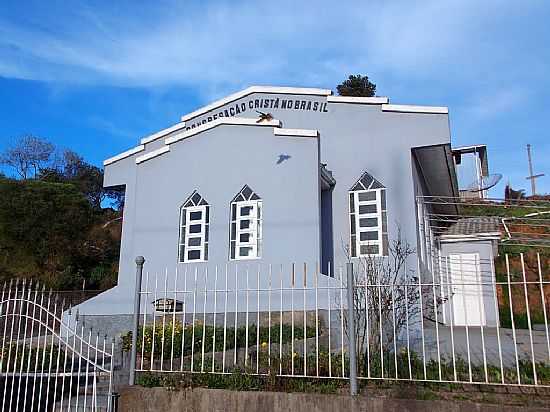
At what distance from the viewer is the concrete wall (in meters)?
5.24

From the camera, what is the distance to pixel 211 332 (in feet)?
27.3

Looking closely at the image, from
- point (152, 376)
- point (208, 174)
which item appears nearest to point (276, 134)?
point (208, 174)

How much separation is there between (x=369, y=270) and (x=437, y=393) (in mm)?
2867

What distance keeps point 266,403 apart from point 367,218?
24.8 feet

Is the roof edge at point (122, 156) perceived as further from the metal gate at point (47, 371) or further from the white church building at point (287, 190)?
the metal gate at point (47, 371)

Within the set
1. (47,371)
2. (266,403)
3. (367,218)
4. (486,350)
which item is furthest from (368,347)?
(367,218)

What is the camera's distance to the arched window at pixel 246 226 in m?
11.9

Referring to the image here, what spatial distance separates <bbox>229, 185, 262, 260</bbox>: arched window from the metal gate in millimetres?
4825

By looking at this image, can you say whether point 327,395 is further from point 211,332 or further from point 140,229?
point 140,229

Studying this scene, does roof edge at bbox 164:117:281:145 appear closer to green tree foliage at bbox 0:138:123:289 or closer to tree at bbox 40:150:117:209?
green tree foliage at bbox 0:138:123:289

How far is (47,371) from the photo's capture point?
23.4ft

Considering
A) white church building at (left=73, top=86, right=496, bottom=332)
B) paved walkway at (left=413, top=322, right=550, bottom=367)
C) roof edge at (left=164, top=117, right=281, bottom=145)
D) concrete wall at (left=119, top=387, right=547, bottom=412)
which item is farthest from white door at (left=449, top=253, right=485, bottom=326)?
concrete wall at (left=119, top=387, right=547, bottom=412)

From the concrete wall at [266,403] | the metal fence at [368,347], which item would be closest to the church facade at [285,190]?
the metal fence at [368,347]

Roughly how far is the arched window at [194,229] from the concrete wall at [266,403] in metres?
5.99
